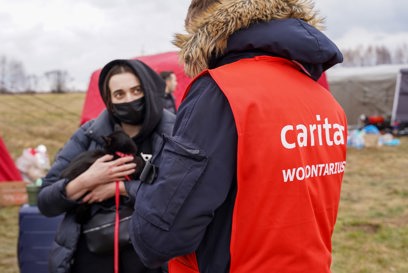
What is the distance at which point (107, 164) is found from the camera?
7.34 feet

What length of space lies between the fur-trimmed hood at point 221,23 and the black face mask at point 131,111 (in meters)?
0.93

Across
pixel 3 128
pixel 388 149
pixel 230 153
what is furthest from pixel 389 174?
pixel 3 128

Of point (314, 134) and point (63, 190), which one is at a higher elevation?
point (314, 134)

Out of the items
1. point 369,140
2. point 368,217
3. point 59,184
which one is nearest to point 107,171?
point 59,184

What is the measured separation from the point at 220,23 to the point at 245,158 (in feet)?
1.31

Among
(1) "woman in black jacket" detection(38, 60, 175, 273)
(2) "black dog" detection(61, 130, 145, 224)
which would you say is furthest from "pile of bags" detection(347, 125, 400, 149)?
(2) "black dog" detection(61, 130, 145, 224)

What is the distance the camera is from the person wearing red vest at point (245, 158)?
4.27ft

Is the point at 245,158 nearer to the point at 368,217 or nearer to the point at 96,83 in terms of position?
the point at 368,217

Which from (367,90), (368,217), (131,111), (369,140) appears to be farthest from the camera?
(367,90)

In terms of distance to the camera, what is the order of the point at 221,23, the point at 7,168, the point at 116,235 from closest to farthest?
the point at 221,23 → the point at 116,235 → the point at 7,168

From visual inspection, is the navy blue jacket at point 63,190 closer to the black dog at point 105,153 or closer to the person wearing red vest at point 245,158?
the black dog at point 105,153

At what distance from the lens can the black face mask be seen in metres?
2.41

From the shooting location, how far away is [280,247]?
134cm

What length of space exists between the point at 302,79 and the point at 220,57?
26cm
